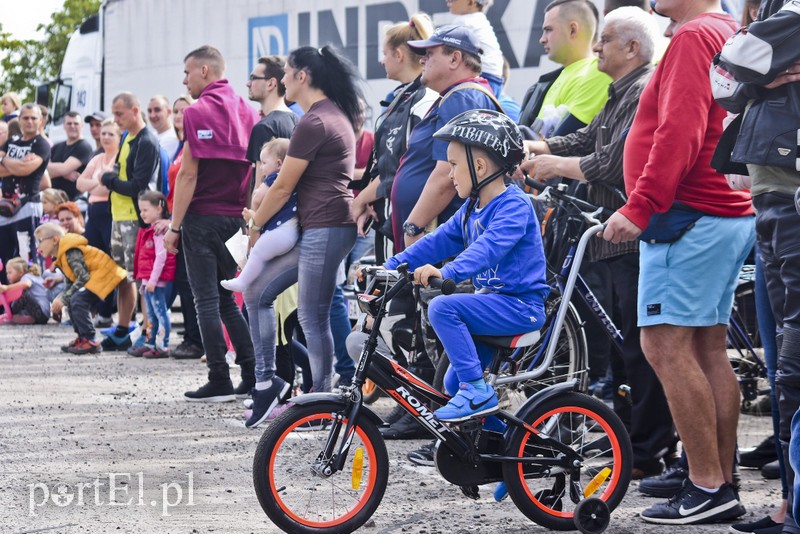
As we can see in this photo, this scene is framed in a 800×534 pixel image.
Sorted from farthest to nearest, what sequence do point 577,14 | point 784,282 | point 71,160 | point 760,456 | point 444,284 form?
point 71,160 < point 577,14 < point 760,456 < point 444,284 < point 784,282

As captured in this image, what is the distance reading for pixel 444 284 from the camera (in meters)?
4.38

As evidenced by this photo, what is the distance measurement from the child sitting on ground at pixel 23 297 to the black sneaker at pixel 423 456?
26.8ft

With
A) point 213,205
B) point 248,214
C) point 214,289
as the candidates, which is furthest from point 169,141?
point 248,214

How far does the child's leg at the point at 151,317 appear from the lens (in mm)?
10199

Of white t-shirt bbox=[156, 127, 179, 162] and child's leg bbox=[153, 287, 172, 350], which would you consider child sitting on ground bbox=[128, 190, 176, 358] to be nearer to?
child's leg bbox=[153, 287, 172, 350]

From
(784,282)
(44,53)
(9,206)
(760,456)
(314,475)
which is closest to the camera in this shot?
(784,282)

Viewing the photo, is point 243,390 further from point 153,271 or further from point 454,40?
point 454,40

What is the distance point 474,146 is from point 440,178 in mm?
1146

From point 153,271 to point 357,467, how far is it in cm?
569

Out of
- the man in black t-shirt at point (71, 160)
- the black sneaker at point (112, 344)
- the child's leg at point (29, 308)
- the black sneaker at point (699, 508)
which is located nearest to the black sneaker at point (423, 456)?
the black sneaker at point (699, 508)

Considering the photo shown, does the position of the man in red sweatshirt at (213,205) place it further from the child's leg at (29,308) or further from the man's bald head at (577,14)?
the child's leg at (29,308)

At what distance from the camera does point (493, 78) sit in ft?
23.2

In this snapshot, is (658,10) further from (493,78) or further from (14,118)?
(14,118)

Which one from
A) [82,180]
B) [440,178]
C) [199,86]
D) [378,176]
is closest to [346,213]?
[378,176]
